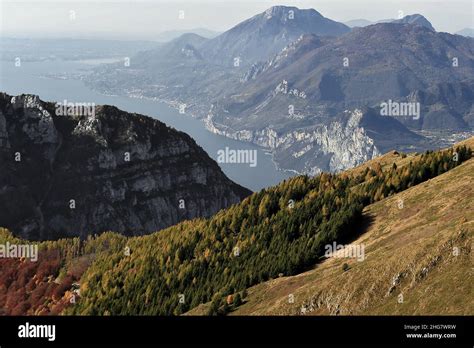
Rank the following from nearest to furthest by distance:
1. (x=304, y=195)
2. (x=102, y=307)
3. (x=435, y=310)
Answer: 1. (x=435, y=310)
2. (x=102, y=307)
3. (x=304, y=195)

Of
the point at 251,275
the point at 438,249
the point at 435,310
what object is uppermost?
the point at 438,249

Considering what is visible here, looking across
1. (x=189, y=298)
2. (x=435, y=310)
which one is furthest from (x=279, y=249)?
(x=435, y=310)

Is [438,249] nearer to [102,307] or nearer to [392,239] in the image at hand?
[392,239]

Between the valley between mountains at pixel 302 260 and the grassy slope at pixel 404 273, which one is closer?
the grassy slope at pixel 404 273

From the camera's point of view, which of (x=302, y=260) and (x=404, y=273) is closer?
(x=404, y=273)

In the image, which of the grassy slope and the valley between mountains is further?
the valley between mountains

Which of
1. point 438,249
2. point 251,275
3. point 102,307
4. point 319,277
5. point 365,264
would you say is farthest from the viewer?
point 102,307

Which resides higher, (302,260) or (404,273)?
(404,273)

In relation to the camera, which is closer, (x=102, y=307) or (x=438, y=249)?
(x=438, y=249)
